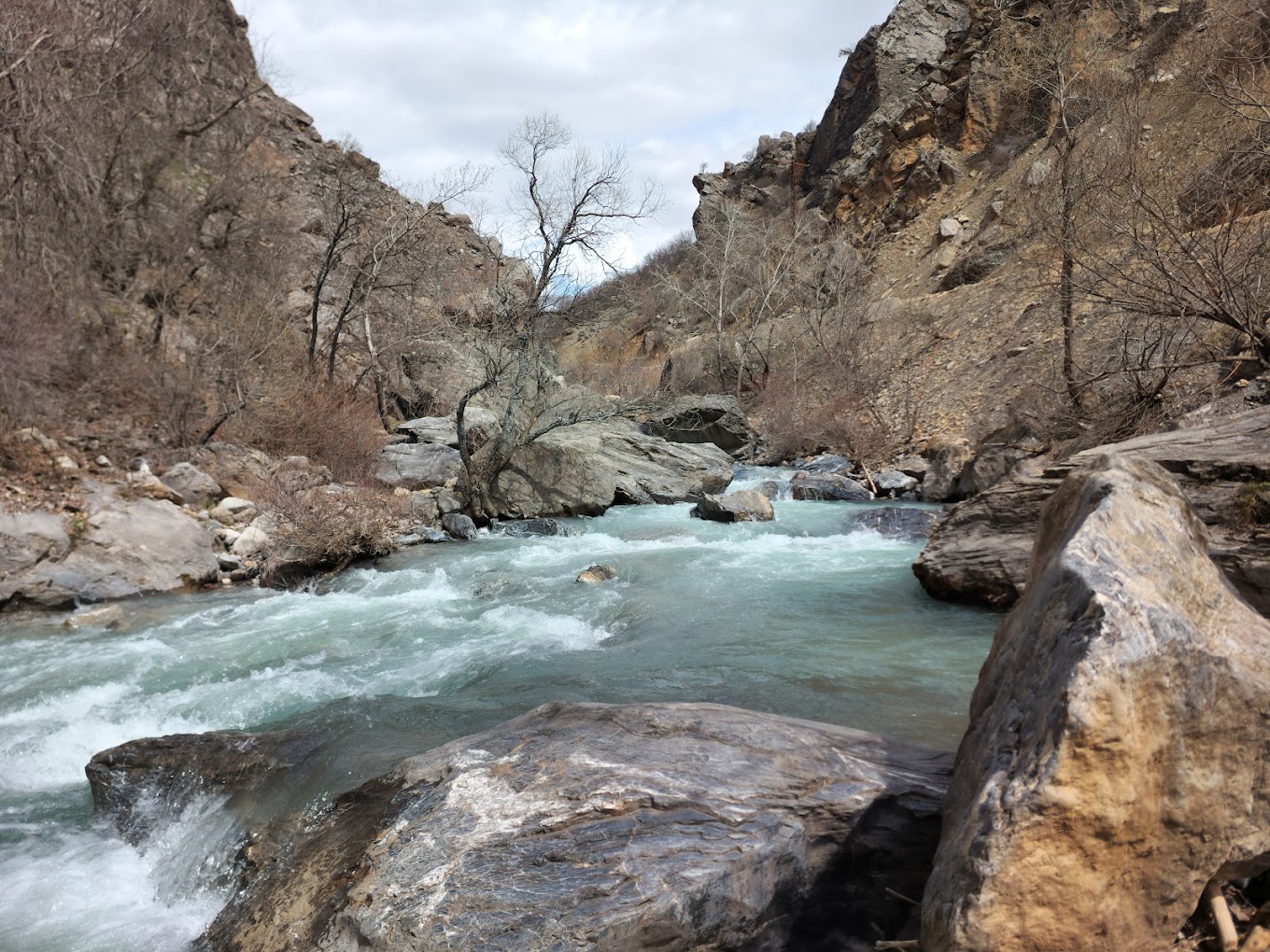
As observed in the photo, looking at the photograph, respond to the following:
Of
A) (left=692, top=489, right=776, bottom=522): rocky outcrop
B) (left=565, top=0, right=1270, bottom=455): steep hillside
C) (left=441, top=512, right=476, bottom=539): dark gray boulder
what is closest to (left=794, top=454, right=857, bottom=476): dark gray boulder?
(left=565, top=0, right=1270, bottom=455): steep hillside

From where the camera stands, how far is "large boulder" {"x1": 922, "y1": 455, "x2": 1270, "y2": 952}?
68.6 inches

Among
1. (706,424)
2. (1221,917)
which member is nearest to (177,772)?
(1221,917)

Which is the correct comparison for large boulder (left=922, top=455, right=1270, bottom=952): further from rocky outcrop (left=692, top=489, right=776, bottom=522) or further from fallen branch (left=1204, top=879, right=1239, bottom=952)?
rocky outcrop (left=692, top=489, right=776, bottom=522)

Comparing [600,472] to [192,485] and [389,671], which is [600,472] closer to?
[192,485]

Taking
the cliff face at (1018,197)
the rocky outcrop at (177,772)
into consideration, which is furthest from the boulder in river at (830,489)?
the rocky outcrop at (177,772)

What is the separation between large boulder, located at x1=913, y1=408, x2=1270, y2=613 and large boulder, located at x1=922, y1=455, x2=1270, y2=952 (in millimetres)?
1135

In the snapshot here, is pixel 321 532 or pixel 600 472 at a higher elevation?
pixel 600 472

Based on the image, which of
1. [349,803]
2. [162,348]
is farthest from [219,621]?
[162,348]

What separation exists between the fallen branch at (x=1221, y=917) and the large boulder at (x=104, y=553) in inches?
368

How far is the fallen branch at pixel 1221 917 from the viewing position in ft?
6.09

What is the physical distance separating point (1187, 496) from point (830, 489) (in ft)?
34.8

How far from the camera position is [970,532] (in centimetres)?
720

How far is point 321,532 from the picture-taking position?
9562 millimetres

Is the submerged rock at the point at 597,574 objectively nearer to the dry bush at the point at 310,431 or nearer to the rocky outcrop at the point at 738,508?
the rocky outcrop at the point at 738,508
